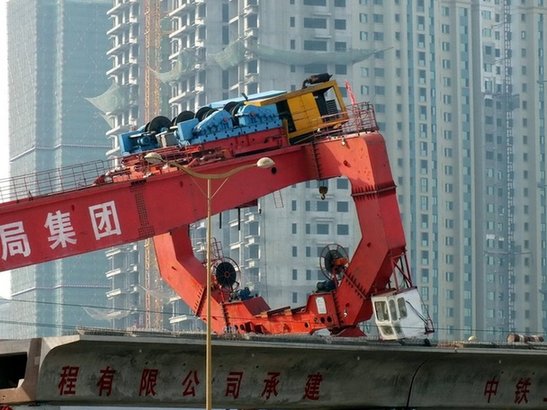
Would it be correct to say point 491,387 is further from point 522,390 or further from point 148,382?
point 148,382

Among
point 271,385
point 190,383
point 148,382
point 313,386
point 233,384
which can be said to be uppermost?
point 148,382

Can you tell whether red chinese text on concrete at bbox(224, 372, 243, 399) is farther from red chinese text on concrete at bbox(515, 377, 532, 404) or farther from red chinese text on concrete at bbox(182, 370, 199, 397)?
red chinese text on concrete at bbox(515, 377, 532, 404)

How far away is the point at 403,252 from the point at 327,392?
6517 millimetres

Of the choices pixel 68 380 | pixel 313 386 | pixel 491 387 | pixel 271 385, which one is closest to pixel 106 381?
pixel 68 380

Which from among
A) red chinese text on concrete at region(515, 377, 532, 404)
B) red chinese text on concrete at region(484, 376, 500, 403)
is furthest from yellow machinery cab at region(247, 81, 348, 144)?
red chinese text on concrete at region(515, 377, 532, 404)

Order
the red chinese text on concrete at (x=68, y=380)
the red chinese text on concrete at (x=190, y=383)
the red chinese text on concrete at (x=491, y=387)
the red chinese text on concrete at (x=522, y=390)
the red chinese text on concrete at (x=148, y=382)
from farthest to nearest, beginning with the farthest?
the red chinese text on concrete at (x=522, y=390)
the red chinese text on concrete at (x=491, y=387)
the red chinese text on concrete at (x=190, y=383)
the red chinese text on concrete at (x=148, y=382)
the red chinese text on concrete at (x=68, y=380)

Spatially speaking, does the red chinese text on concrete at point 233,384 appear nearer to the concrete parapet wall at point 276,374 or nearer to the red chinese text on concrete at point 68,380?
the concrete parapet wall at point 276,374

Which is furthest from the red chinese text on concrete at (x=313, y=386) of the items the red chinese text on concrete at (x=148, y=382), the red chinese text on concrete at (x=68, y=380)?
the red chinese text on concrete at (x=68, y=380)

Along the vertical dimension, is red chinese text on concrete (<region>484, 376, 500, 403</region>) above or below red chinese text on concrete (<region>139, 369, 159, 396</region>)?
below

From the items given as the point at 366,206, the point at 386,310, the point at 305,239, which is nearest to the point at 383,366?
the point at 386,310

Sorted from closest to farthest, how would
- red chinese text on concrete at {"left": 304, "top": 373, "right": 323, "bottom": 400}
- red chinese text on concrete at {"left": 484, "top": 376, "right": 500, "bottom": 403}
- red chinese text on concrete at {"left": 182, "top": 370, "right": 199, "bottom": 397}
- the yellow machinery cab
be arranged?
1. red chinese text on concrete at {"left": 182, "top": 370, "right": 199, "bottom": 397}
2. red chinese text on concrete at {"left": 304, "top": 373, "right": 323, "bottom": 400}
3. red chinese text on concrete at {"left": 484, "top": 376, "right": 500, "bottom": 403}
4. the yellow machinery cab

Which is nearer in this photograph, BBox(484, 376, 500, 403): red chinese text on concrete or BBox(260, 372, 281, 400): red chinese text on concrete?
BBox(260, 372, 281, 400): red chinese text on concrete

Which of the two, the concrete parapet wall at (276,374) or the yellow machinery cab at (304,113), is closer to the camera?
the concrete parapet wall at (276,374)

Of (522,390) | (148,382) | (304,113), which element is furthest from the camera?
(304,113)
